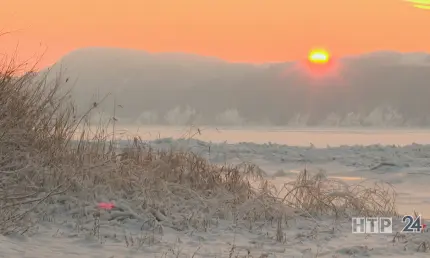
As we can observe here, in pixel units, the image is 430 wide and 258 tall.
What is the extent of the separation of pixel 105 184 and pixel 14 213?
1.55m

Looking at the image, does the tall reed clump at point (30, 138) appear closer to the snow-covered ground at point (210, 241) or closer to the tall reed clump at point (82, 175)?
the tall reed clump at point (82, 175)

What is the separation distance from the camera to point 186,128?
33.1 ft

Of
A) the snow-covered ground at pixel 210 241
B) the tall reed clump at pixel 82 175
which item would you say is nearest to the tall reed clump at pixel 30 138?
the tall reed clump at pixel 82 175

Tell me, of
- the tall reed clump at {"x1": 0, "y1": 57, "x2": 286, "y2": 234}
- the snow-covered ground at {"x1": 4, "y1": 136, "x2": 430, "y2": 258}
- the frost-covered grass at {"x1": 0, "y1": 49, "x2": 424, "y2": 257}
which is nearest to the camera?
the snow-covered ground at {"x1": 4, "y1": 136, "x2": 430, "y2": 258}

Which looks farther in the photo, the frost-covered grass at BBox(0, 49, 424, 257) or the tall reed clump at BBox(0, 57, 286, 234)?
the tall reed clump at BBox(0, 57, 286, 234)

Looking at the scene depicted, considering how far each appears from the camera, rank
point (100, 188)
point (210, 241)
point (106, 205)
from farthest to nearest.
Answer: point (100, 188) < point (106, 205) < point (210, 241)

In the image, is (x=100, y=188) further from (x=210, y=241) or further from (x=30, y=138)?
(x=210, y=241)

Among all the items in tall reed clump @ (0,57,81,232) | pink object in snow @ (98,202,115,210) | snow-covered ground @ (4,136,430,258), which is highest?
tall reed clump @ (0,57,81,232)

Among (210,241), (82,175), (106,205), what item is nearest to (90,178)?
(82,175)

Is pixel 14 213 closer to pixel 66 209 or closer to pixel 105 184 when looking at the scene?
pixel 66 209

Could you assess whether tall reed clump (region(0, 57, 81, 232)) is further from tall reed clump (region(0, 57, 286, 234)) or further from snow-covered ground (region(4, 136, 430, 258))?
snow-covered ground (region(4, 136, 430, 258))

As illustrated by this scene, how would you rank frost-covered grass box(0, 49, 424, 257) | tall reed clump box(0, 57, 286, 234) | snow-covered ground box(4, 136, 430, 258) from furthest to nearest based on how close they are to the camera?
1. tall reed clump box(0, 57, 286, 234)
2. frost-covered grass box(0, 49, 424, 257)
3. snow-covered ground box(4, 136, 430, 258)

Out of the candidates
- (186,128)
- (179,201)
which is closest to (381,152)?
(186,128)

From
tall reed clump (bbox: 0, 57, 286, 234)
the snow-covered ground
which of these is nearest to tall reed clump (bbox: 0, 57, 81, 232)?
tall reed clump (bbox: 0, 57, 286, 234)
